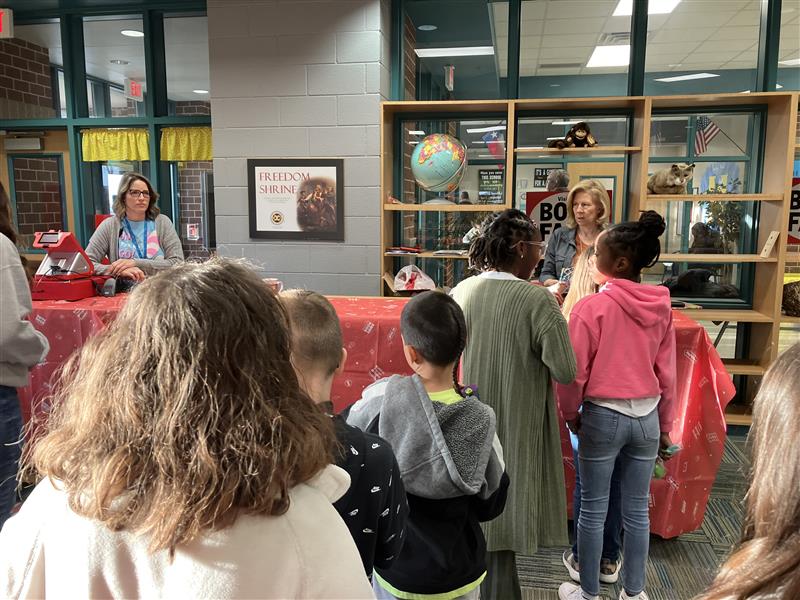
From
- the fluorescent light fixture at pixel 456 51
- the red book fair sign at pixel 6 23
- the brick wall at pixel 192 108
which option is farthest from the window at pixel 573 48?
the red book fair sign at pixel 6 23

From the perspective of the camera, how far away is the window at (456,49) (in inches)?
173

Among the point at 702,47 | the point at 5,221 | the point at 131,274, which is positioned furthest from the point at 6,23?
the point at 702,47

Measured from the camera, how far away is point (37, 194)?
4996 mm

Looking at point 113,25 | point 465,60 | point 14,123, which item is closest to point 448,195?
point 465,60

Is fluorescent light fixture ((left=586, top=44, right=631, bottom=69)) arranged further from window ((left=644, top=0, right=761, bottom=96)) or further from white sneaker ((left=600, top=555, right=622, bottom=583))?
white sneaker ((left=600, top=555, right=622, bottom=583))

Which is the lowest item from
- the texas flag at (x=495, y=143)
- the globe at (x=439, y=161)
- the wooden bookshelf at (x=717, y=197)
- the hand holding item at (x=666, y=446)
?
the hand holding item at (x=666, y=446)

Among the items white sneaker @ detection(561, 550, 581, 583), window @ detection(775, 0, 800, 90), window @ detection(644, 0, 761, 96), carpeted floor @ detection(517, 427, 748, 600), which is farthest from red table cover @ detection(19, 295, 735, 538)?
window @ detection(775, 0, 800, 90)

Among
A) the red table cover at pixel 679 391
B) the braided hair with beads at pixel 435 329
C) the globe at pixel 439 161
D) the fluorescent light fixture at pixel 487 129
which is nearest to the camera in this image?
the braided hair with beads at pixel 435 329

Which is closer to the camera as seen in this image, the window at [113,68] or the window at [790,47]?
the window at [113,68]

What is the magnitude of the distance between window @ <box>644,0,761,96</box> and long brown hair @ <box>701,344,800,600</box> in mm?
4269

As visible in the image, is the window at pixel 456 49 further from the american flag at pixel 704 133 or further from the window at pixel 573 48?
the american flag at pixel 704 133

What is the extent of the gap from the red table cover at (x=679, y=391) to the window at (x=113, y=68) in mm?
2728

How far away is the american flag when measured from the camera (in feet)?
13.6

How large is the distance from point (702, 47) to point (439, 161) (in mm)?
3966
